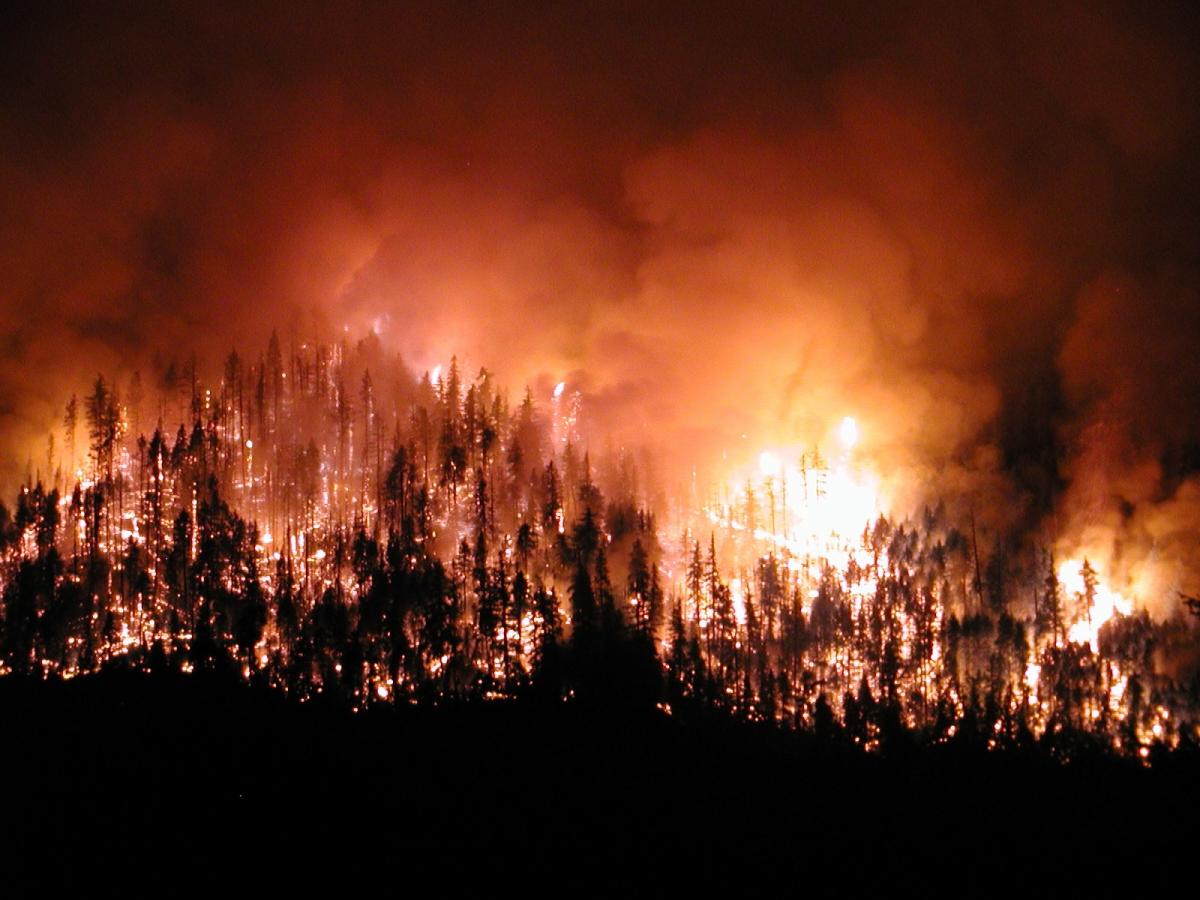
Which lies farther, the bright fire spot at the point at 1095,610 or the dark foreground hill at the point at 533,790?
the bright fire spot at the point at 1095,610

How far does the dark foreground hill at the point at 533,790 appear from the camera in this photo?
112 meters

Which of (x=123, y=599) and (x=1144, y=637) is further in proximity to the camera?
(x=1144, y=637)

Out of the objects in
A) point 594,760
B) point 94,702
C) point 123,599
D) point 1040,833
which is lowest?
point 1040,833

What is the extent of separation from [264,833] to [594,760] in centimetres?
A: 3709

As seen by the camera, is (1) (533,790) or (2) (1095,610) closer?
(1) (533,790)

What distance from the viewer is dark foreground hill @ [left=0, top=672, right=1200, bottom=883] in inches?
4395

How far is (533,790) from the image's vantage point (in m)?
121

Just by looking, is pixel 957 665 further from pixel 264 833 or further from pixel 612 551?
pixel 264 833

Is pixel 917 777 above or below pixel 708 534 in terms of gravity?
below

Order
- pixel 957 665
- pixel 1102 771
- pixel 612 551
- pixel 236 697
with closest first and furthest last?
1. pixel 236 697
2. pixel 1102 771
3. pixel 612 551
4. pixel 957 665

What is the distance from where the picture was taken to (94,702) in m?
123

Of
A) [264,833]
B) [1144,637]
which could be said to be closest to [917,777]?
[1144,637]

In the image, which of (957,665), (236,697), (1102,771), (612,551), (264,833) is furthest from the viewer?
(957,665)

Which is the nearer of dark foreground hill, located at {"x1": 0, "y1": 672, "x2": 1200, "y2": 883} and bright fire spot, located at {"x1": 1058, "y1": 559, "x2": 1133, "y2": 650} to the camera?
dark foreground hill, located at {"x1": 0, "y1": 672, "x2": 1200, "y2": 883}
